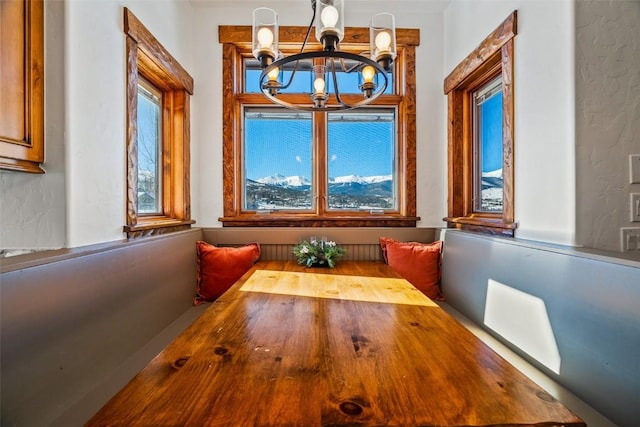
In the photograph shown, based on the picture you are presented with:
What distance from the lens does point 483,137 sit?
2.42 metres

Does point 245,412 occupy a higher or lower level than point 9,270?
lower

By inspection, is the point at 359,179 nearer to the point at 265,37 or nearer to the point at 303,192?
the point at 303,192

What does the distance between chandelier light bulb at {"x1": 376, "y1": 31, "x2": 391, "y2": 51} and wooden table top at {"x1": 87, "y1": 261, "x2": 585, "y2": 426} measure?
1.14 metres

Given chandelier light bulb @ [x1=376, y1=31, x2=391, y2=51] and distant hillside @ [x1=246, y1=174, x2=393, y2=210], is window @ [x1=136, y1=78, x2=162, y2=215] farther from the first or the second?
chandelier light bulb @ [x1=376, y1=31, x2=391, y2=51]

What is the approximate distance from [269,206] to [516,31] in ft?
6.85

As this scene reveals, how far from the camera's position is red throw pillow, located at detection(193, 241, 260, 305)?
2328 millimetres

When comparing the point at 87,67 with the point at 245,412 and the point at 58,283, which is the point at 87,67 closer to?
the point at 58,283

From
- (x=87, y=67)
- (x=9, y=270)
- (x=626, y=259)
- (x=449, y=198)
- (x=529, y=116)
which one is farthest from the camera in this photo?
(x=449, y=198)

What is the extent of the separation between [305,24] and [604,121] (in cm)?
223

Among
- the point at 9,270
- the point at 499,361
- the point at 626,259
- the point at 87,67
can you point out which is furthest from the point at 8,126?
the point at 626,259

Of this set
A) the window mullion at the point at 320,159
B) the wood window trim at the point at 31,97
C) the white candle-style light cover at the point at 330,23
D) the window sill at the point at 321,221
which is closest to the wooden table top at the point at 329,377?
the wood window trim at the point at 31,97

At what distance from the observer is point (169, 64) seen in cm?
Answer: 221

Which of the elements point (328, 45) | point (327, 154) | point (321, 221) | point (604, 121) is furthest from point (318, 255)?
point (604, 121)

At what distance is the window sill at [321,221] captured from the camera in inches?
106
